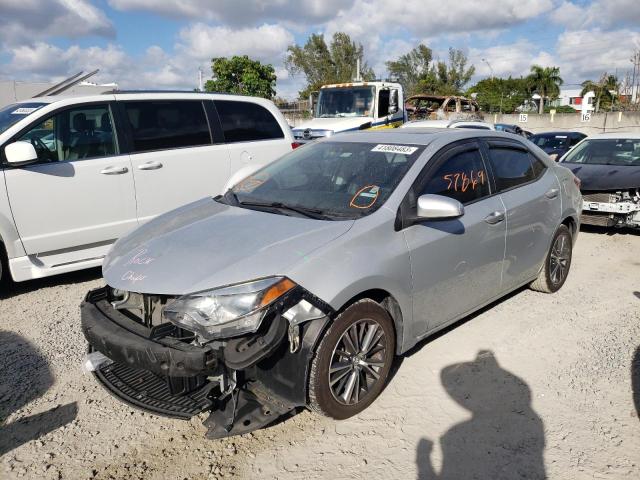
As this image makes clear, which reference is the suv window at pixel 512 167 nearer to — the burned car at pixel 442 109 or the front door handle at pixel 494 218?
the front door handle at pixel 494 218

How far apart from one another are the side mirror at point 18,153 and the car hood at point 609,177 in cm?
723

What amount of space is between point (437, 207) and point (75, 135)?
384 cm

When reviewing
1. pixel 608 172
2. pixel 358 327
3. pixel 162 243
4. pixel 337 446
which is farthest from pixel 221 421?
pixel 608 172

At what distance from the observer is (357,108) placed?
47.2ft

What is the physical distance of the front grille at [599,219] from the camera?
768 centimetres

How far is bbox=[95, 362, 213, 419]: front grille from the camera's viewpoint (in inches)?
105

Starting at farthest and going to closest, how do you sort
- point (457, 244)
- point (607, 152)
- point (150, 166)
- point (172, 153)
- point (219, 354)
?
1. point (607, 152)
2. point (172, 153)
3. point (150, 166)
4. point (457, 244)
5. point (219, 354)

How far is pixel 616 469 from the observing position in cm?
272

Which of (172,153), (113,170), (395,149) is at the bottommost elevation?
(113,170)

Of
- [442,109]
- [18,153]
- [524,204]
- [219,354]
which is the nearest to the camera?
[219,354]

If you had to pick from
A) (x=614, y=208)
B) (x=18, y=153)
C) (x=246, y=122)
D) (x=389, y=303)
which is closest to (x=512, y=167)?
(x=389, y=303)

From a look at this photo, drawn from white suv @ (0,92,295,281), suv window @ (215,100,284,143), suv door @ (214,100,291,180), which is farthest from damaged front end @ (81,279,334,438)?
suv window @ (215,100,284,143)

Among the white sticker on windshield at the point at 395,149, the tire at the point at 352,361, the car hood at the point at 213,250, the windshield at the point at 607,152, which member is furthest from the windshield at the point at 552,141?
the car hood at the point at 213,250

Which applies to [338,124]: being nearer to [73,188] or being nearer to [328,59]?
[73,188]
